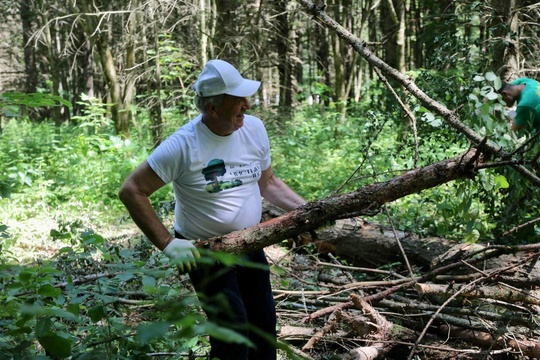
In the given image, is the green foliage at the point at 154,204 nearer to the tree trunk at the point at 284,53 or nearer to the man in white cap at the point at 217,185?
the man in white cap at the point at 217,185

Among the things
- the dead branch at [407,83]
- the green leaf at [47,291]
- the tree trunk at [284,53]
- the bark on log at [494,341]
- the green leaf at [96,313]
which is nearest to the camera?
the green leaf at [47,291]

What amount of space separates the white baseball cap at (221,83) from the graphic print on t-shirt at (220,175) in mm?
390

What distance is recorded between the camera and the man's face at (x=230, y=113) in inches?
124

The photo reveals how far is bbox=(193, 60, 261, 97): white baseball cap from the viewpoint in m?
3.11

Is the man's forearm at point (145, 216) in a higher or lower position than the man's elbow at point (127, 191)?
lower

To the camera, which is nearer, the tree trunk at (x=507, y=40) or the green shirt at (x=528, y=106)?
the green shirt at (x=528, y=106)

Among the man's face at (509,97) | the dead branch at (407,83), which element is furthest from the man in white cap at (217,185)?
the man's face at (509,97)

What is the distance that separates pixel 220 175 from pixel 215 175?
0.03 m

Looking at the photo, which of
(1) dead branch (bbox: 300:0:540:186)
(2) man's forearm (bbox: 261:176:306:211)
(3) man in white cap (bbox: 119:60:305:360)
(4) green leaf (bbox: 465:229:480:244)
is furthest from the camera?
(4) green leaf (bbox: 465:229:480:244)

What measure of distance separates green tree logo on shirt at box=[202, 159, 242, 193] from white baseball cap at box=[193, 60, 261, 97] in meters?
0.39

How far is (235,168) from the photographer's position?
330 centimetres

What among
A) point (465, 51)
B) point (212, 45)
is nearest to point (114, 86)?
point (212, 45)

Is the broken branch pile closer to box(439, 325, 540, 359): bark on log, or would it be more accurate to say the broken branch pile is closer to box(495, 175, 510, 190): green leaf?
box(439, 325, 540, 359): bark on log

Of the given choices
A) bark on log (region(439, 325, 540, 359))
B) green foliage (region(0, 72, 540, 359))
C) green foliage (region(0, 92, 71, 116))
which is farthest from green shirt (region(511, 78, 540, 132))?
green foliage (region(0, 92, 71, 116))
